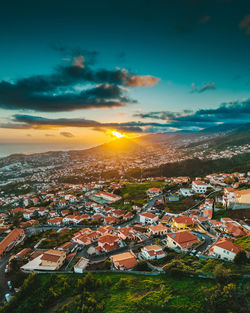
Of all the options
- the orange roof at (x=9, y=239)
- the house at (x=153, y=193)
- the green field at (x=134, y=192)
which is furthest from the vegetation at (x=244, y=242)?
the orange roof at (x=9, y=239)

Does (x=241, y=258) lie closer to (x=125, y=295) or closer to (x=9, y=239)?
(x=125, y=295)

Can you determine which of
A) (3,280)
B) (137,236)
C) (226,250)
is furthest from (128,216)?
(3,280)

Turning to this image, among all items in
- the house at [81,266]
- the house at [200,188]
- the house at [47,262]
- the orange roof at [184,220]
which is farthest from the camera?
the house at [200,188]

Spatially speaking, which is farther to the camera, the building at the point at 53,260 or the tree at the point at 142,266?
the building at the point at 53,260

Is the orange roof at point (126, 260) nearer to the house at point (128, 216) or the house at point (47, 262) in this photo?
the house at point (47, 262)

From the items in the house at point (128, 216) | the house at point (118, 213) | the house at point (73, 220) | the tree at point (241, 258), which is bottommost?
the house at point (73, 220)

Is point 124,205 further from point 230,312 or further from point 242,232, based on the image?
point 230,312
